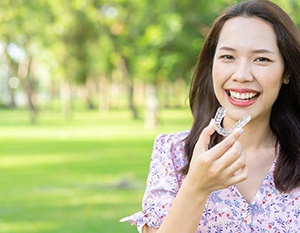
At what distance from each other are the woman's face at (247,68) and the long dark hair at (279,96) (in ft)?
0.15

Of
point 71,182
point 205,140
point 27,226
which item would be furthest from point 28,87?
point 205,140

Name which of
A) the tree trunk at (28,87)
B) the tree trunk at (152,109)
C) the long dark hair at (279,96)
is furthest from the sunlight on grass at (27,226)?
the tree trunk at (28,87)

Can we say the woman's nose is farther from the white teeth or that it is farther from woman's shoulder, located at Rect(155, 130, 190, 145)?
woman's shoulder, located at Rect(155, 130, 190, 145)

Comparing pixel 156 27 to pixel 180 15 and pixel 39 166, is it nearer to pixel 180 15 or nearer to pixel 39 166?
pixel 180 15

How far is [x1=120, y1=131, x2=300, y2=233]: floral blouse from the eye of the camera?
2.63m

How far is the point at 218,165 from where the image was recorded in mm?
2160

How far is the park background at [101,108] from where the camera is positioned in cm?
1162

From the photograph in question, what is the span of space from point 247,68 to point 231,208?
0.49m

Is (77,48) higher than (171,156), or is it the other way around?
(171,156)

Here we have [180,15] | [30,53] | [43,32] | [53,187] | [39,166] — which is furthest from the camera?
[30,53]

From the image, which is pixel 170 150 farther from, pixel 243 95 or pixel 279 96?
pixel 279 96

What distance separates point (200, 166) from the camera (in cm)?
221

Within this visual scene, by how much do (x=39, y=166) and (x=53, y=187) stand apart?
371 cm

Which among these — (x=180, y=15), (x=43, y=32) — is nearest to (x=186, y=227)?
(x=180, y=15)
